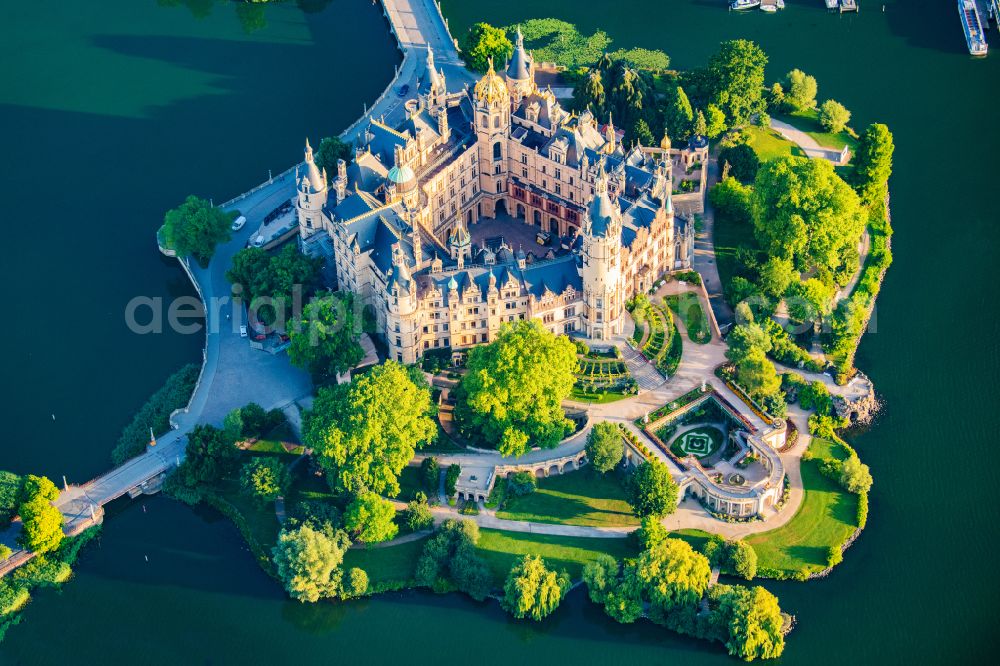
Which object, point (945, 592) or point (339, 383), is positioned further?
point (339, 383)

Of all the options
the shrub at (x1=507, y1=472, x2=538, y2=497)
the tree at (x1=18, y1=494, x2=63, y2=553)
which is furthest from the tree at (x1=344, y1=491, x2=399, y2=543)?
the tree at (x1=18, y1=494, x2=63, y2=553)

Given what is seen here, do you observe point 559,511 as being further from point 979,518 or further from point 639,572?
point 979,518

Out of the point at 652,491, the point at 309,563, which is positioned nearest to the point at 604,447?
the point at 652,491

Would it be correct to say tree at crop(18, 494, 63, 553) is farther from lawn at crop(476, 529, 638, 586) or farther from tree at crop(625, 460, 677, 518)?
tree at crop(625, 460, 677, 518)

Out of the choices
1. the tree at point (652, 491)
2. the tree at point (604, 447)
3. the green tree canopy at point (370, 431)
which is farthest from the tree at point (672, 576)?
the green tree canopy at point (370, 431)

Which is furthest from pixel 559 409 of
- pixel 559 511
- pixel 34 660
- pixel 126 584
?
pixel 34 660

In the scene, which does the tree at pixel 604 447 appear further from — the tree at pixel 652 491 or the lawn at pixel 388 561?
the lawn at pixel 388 561

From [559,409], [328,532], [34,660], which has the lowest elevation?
[34,660]

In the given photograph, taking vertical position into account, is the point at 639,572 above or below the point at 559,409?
below
